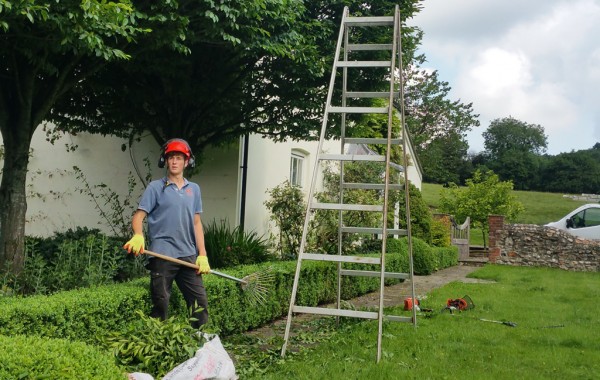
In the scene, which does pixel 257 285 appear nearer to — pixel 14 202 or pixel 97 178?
pixel 14 202

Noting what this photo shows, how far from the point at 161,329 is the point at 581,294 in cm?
1014

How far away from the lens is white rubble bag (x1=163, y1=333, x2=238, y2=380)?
4.32 m

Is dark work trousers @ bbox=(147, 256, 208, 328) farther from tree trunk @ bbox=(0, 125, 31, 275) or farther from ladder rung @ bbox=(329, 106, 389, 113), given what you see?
tree trunk @ bbox=(0, 125, 31, 275)

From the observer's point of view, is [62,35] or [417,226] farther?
[417,226]

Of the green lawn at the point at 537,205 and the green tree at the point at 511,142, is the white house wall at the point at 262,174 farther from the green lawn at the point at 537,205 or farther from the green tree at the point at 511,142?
the green tree at the point at 511,142

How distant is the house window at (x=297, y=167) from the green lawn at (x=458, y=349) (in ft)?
21.2

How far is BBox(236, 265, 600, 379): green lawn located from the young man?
0.85 meters

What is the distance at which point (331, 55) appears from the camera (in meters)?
9.34

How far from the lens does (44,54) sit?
20.6 feet

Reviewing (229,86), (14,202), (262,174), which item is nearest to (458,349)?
(14,202)

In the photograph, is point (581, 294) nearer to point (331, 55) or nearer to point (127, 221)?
point (331, 55)

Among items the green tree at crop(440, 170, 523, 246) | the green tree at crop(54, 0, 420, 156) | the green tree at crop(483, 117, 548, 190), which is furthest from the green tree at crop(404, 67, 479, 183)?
the green tree at crop(54, 0, 420, 156)

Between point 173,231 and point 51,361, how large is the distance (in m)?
2.27

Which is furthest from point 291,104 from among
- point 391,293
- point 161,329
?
point 161,329
